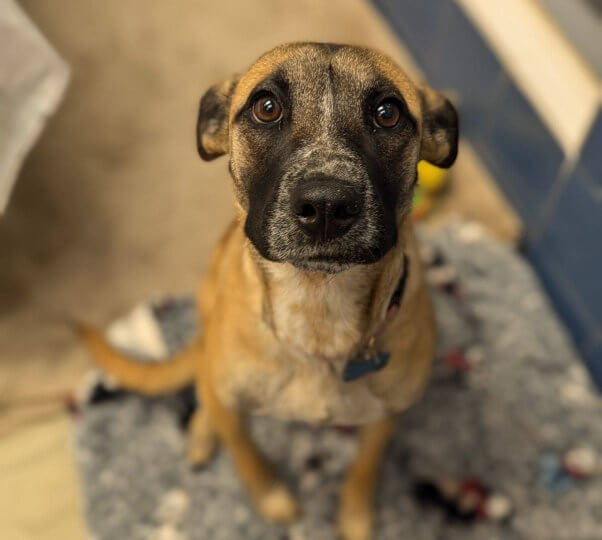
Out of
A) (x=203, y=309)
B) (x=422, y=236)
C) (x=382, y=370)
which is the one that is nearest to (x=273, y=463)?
(x=203, y=309)

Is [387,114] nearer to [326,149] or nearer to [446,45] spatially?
[326,149]

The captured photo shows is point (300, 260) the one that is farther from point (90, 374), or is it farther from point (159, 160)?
point (159, 160)

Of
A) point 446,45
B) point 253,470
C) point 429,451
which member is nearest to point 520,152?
point 446,45

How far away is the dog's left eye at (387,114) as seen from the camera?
1.26m

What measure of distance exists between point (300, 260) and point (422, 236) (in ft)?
4.28

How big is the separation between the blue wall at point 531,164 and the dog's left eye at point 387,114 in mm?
994

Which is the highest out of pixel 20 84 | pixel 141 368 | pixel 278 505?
pixel 20 84

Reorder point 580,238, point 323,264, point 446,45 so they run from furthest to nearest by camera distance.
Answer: point 446,45 → point 580,238 → point 323,264

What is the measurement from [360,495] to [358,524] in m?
0.08

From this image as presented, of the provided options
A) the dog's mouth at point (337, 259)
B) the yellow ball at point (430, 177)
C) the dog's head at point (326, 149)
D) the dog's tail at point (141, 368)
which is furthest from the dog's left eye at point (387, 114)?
the yellow ball at point (430, 177)

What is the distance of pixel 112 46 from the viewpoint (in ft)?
9.52

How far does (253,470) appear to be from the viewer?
6.12ft

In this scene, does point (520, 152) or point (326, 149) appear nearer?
point (326, 149)

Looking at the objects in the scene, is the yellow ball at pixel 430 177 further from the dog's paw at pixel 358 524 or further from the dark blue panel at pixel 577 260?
the dog's paw at pixel 358 524
